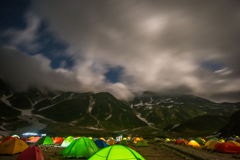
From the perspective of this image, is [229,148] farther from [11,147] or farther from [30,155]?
[11,147]

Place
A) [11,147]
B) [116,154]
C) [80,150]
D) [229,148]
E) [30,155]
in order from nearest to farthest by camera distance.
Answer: [116,154] < [30,155] < [80,150] < [11,147] < [229,148]

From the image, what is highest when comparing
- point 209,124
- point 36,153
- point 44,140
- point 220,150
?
point 36,153

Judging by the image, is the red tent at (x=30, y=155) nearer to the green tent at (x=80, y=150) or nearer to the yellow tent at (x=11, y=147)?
the green tent at (x=80, y=150)

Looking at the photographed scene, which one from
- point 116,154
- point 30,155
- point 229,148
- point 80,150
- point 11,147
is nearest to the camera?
point 116,154

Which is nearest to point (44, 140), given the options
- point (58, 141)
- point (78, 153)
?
point (58, 141)

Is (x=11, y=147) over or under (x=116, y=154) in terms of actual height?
under

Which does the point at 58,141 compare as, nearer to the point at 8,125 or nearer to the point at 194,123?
the point at 8,125

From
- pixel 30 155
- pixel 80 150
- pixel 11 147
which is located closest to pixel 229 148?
pixel 80 150

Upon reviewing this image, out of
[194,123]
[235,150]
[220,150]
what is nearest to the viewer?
[235,150]

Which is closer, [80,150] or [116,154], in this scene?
[116,154]

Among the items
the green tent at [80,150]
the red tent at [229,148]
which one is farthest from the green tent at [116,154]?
the red tent at [229,148]

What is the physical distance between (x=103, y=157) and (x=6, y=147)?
54.9 feet

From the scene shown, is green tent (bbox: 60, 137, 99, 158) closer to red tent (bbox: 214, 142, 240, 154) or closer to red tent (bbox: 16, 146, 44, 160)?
red tent (bbox: 16, 146, 44, 160)

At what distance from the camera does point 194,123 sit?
19825 centimetres
